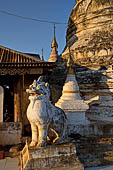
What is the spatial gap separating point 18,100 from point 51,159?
3.21 metres

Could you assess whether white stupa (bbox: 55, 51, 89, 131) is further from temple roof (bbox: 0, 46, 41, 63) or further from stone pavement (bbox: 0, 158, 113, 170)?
stone pavement (bbox: 0, 158, 113, 170)

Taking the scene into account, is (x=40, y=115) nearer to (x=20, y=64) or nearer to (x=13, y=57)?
(x=20, y=64)

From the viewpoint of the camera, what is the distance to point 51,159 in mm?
3607

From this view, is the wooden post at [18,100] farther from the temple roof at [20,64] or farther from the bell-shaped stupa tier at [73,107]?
the bell-shaped stupa tier at [73,107]

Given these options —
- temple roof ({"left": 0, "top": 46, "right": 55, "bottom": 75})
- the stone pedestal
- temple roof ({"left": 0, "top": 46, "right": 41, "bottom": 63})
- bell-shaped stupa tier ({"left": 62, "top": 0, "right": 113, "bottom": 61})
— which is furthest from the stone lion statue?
bell-shaped stupa tier ({"left": 62, "top": 0, "right": 113, "bottom": 61})

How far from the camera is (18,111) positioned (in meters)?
6.19

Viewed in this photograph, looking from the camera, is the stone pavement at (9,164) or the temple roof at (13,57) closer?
the stone pavement at (9,164)

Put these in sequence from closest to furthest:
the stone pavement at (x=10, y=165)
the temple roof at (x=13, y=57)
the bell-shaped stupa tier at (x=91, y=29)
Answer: the stone pavement at (x=10, y=165) → the temple roof at (x=13, y=57) → the bell-shaped stupa tier at (x=91, y=29)

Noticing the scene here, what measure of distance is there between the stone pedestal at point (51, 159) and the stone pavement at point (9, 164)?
68 cm

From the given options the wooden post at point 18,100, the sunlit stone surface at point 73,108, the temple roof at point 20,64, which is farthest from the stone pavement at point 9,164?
the temple roof at point 20,64

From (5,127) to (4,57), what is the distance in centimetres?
269

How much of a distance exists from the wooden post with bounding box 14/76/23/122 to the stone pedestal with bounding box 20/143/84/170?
2707 mm

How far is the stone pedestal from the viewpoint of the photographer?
351cm

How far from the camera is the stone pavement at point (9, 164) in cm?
411
